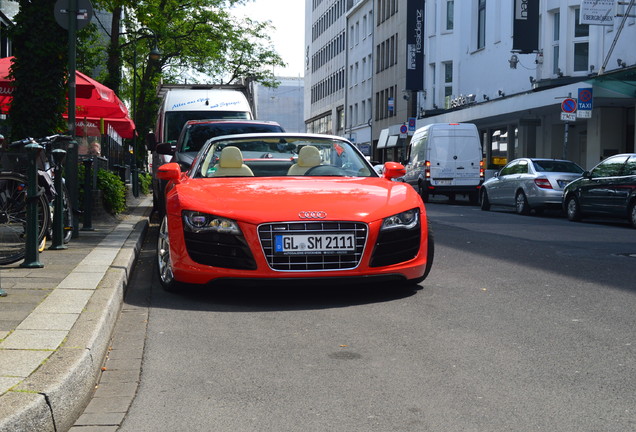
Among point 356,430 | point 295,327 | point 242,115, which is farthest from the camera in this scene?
point 242,115

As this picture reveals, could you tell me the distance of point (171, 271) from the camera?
7.34 m

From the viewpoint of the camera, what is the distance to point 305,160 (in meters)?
8.56

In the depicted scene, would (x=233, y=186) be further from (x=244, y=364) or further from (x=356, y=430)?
(x=356, y=430)

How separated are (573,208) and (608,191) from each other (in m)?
1.55

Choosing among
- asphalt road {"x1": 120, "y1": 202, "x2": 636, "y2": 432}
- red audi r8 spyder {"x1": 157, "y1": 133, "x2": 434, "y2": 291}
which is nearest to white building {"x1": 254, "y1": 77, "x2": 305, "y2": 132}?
asphalt road {"x1": 120, "y1": 202, "x2": 636, "y2": 432}

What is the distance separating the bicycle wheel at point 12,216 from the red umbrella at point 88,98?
17.1ft

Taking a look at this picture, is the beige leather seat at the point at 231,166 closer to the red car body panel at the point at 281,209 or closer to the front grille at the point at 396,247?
the red car body panel at the point at 281,209

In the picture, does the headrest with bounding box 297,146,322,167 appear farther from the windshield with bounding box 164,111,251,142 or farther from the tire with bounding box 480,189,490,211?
the tire with bounding box 480,189,490,211

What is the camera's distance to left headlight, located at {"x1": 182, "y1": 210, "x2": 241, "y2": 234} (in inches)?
270

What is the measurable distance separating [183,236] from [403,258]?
1686 mm

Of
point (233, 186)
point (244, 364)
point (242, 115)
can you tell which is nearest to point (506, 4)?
point (242, 115)

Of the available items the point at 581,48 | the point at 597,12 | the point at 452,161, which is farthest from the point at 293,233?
the point at 581,48

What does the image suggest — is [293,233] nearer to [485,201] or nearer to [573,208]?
[573,208]

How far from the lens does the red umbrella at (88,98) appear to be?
45.3 feet
